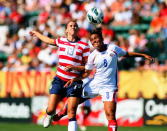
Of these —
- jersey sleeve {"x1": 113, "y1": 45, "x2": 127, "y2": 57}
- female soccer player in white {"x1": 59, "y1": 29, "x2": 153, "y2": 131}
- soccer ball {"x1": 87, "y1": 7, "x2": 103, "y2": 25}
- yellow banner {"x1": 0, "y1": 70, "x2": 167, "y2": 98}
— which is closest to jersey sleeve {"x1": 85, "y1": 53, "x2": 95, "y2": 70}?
female soccer player in white {"x1": 59, "y1": 29, "x2": 153, "y2": 131}

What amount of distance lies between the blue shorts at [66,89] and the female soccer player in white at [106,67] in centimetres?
43

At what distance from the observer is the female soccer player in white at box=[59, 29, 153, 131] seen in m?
11.0

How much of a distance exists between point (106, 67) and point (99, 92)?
0.56 m

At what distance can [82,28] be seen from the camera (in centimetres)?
2130

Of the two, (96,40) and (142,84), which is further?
(142,84)

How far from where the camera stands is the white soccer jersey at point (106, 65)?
11.0m

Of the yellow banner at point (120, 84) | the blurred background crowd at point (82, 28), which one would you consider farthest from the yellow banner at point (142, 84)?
the blurred background crowd at point (82, 28)

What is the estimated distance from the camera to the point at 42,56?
2102cm

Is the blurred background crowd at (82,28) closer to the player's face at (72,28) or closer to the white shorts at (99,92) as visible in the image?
the white shorts at (99,92)

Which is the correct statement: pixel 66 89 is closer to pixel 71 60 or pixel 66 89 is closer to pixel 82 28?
pixel 71 60

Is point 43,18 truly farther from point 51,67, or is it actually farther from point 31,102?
point 31,102

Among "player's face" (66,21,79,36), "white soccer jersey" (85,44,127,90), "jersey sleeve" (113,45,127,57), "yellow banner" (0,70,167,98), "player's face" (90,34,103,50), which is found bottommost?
"yellow banner" (0,70,167,98)

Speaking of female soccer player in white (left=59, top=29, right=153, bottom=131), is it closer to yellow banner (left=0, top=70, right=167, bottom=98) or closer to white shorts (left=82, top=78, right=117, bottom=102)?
white shorts (left=82, top=78, right=117, bottom=102)

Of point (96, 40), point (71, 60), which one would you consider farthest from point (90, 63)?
point (71, 60)
